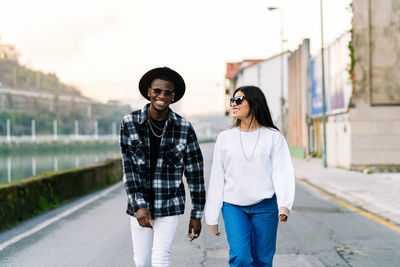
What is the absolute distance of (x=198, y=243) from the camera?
315 inches

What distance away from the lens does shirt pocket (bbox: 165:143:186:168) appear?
3.97 meters

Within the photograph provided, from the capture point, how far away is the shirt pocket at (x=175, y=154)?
3967mm

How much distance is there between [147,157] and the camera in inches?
156

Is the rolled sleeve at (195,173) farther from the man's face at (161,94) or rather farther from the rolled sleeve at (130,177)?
the rolled sleeve at (130,177)

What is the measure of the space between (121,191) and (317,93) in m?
23.5

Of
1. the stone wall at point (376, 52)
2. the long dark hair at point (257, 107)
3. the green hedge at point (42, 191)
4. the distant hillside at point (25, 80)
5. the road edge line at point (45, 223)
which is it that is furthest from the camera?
the distant hillside at point (25, 80)

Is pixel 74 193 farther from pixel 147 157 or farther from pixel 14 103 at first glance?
pixel 14 103

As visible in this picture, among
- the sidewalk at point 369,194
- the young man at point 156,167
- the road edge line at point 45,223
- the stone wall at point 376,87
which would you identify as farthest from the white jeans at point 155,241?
the stone wall at point 376,87

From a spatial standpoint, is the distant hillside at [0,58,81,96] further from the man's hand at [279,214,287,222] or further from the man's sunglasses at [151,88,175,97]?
the man's hand at [279,214,287,222]

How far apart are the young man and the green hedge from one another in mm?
6035

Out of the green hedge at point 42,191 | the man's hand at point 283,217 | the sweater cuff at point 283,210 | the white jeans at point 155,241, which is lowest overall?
the green hedge at point 42,191

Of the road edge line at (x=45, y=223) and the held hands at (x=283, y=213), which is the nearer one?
the held hands at (x=283, y=213)

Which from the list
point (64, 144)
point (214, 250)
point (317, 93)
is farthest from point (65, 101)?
point (214, 250)

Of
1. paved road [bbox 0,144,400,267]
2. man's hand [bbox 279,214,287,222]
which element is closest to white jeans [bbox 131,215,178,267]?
man's hand [bbox 279,214,287,222]
